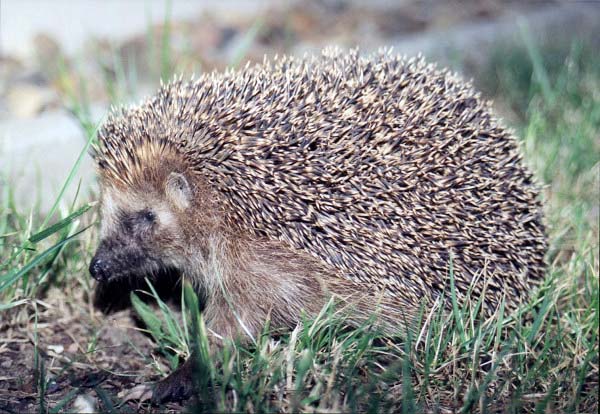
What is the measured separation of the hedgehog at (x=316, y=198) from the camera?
11.5ft

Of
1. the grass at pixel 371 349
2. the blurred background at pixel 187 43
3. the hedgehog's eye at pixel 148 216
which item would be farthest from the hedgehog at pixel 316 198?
the blurred background at pixel 187 43

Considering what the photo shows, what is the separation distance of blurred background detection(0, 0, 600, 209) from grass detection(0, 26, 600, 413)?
568 mm

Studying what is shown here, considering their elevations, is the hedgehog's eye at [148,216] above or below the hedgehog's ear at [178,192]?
below

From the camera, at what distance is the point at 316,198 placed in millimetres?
3494

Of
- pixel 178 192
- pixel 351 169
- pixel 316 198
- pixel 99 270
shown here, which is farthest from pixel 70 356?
pixel 351 169

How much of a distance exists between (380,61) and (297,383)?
1.87 meters

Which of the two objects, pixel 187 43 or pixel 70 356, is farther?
pixel 187 43

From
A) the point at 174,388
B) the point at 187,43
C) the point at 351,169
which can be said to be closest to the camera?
the point at 174,388

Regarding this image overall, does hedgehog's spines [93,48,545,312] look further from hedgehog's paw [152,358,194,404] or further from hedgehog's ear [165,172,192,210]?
hedgehog's paw [152,358,194,404]

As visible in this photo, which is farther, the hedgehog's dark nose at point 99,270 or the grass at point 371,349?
the hedgehog's dark nose at point 99,270

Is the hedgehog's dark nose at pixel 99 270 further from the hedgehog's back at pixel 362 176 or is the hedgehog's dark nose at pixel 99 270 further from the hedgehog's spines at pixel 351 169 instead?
the hedgehog's back at pixel 362 176

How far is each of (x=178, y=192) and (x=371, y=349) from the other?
1242 millimetres

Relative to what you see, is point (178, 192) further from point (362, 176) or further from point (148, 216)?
point (362, 176)

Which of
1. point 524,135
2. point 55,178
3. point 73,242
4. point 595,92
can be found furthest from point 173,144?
point 595,92
